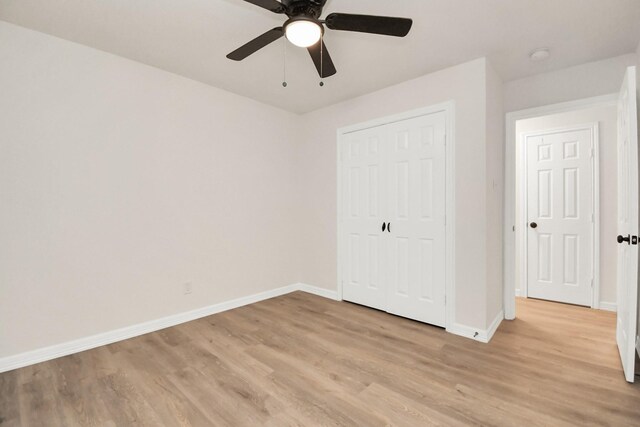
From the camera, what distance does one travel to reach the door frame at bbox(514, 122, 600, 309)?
3.30 meters

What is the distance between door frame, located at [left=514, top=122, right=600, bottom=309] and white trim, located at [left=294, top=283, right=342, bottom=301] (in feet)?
7.32

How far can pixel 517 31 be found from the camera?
7.20ft

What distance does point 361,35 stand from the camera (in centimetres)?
227

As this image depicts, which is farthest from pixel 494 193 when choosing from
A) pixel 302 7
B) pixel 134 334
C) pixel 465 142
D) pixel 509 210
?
pixel 134 334

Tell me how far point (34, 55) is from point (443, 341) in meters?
4.10

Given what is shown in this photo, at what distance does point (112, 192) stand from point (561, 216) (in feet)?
16.2

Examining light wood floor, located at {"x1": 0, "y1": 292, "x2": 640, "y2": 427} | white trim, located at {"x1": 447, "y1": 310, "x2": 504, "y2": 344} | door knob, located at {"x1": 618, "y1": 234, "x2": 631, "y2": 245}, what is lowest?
light wood floor, located at {"x1": 0, "y1": 292, "x2": 640, "y2": 427}

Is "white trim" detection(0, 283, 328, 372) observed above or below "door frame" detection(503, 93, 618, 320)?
below

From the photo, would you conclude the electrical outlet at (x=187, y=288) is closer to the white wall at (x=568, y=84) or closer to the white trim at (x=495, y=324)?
the white trim at (x=495, y=324)

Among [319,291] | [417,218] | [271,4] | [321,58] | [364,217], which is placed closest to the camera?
[271,4]

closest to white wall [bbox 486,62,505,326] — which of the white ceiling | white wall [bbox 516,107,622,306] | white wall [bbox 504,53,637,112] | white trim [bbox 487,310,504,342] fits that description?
white trim [bbox 487,310,504,342]

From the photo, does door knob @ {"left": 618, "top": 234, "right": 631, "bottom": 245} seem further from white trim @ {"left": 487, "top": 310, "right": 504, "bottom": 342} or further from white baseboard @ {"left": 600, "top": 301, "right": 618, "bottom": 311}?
A: white baseboard @ {"left": 600, "top": 301, "right": 618, "bottom": 311}

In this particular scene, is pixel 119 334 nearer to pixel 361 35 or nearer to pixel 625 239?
pixel 361 35

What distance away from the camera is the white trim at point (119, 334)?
219 centimetres
